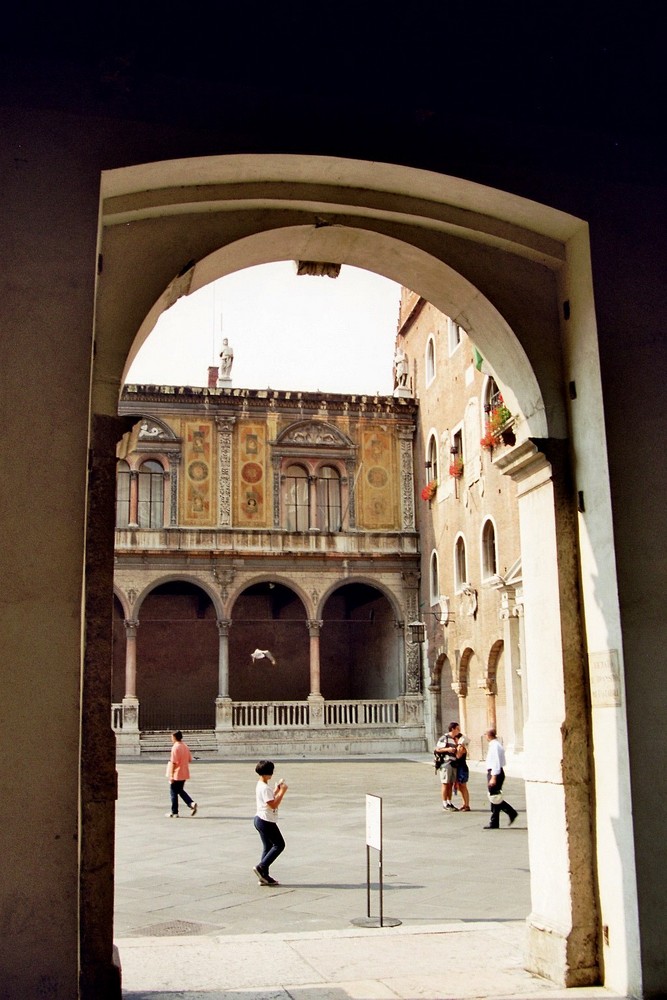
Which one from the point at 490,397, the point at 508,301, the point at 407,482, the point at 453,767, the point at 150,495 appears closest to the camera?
the point at 508,301

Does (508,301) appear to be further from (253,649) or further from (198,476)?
(253,649)

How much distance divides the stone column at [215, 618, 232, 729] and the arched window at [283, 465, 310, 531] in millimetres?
3634

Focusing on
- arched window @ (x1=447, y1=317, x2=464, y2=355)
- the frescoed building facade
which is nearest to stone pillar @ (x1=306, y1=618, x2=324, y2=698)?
the frescoed building facade

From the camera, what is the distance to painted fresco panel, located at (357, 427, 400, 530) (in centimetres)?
3145

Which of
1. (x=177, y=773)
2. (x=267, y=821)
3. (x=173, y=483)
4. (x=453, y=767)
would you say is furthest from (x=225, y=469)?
(x=267, y=821)

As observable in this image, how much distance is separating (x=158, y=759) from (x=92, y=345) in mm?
24269

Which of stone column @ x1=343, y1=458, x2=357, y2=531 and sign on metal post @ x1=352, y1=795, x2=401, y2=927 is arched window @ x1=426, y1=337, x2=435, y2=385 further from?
sign on metal post @ x1=352, y1=795, x2=401, y2=927

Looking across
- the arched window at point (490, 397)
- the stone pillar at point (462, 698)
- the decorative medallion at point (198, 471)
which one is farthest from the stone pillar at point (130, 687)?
the arched window at point (490, 397)

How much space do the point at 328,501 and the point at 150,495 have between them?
17.9 ft

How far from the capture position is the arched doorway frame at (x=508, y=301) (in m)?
4.98

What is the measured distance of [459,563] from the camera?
88.8 ft

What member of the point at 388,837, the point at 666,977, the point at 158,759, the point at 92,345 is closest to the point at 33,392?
the point at 92,345

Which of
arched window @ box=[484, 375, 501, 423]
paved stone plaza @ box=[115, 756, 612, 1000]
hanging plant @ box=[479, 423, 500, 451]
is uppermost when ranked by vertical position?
arched window @ box=[484, 375, 501, 423]

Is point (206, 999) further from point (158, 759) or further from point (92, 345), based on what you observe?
point (158, 759)
